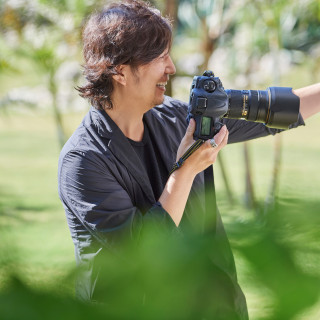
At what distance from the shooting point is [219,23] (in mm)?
6691

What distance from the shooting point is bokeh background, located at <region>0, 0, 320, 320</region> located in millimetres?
404

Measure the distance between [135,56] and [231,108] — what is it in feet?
1.22

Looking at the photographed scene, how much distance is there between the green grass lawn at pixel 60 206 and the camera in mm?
417

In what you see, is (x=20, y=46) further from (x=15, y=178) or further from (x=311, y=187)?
(x=311, y=187)

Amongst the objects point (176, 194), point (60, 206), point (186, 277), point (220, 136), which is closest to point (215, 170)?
point (60, 206)

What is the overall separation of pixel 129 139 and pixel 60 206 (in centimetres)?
771

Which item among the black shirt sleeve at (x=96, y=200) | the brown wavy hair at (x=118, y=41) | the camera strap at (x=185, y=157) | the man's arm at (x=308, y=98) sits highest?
the brown wavy hair at (x=118, y=41)

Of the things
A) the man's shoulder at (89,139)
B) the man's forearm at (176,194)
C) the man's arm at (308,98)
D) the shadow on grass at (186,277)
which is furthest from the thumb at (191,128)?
the shadow on grass at (186,277)

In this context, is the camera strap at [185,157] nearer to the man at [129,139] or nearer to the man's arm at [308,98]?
the man at [129,139]

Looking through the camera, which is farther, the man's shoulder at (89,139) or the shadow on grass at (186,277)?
the man's shoulder at (89,139)

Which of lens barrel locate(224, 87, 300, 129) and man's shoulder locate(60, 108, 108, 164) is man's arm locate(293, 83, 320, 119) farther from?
man's shoulder locate(60, 108, 108, 164)

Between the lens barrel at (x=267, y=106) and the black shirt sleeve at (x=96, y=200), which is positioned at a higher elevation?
the lens barrel at (x=267, y=106)

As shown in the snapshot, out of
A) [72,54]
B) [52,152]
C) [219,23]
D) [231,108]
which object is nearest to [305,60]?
[52,152]

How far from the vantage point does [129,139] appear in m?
1.80
